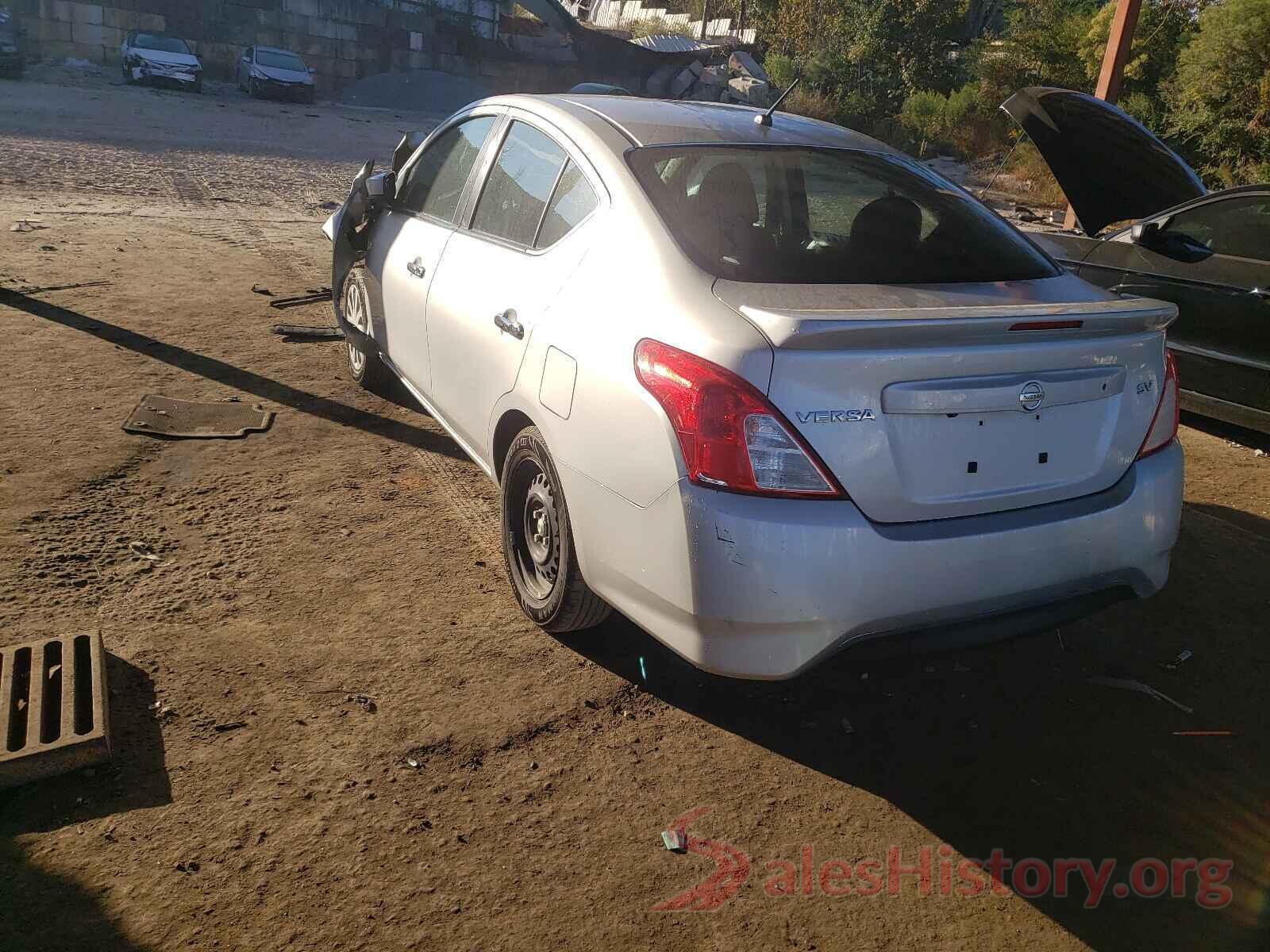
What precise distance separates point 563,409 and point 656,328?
45 centimetres

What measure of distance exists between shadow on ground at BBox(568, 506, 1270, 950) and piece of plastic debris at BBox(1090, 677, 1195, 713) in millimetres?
29

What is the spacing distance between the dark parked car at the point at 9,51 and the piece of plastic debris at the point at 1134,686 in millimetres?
31781

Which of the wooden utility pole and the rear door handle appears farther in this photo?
the wooden utility pole

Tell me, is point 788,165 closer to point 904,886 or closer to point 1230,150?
point 904,886

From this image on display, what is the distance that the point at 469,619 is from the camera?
3.52 meters

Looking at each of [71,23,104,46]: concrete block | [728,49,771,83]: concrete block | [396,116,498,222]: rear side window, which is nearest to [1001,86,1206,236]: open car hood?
[396,116,498,222]: rear side window

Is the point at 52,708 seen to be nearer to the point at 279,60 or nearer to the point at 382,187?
the point at 382,187

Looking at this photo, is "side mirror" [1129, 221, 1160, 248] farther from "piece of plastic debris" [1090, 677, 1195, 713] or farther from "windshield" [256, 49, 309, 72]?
"windshield" [256, 49, 309, 72]

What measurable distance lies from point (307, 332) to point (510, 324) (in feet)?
12.6

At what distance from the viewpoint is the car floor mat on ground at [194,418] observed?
491 centimetres

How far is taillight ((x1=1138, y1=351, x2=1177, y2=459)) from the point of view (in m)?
2.97

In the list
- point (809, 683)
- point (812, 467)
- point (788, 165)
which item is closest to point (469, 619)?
point (809, 683)

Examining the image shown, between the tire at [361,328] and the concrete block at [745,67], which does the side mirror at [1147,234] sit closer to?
the tire at [361,328]

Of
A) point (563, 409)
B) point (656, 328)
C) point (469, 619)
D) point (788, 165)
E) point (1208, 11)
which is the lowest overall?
point (469, 619)
